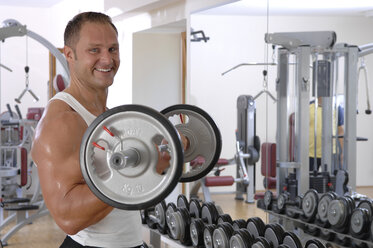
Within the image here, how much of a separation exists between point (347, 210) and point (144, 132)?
222cm

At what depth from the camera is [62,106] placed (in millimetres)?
1143

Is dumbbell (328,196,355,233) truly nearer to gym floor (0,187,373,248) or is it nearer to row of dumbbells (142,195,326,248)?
gym floor (0,187,373,248)

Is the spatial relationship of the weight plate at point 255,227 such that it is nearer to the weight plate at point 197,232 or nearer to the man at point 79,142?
the weight plate at point 197,232

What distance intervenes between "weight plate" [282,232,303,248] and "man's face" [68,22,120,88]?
1.63m

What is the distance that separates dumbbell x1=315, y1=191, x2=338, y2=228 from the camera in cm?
316

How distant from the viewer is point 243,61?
11.7 ft

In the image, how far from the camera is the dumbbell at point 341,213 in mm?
2988

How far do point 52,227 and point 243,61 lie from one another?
2906 millimetres

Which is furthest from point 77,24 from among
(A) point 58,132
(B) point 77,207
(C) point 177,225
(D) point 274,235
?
(C) point 177,225

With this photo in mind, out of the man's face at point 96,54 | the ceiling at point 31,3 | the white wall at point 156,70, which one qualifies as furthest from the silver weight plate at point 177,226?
the ceiling at point 31,3

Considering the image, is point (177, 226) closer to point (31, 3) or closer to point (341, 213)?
point (341, 213)

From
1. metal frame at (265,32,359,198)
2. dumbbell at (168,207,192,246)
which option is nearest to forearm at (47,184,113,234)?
dumbbell at (168,207,192,246)

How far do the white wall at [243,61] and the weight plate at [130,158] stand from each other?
2.21m

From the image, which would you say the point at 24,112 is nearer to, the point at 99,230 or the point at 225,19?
the point at 225,19
